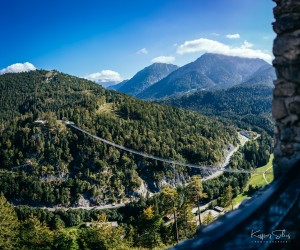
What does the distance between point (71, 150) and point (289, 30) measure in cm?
11923

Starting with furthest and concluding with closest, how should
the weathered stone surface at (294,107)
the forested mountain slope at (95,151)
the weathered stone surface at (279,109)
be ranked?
1. the forested mountain slope at (95,151)
2. the weathered stone surface at (279,109)
3. the weathered stone surface at (294,107)

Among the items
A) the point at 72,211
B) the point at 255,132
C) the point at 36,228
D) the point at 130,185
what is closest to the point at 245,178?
the point at 130,185

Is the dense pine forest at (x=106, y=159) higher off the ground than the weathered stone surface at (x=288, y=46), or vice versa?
the weathered stone surface at (x=288, y=46)

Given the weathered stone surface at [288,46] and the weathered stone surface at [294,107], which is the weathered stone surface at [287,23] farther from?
the weathered stone surface at [294,107]

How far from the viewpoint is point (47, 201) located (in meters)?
98.5

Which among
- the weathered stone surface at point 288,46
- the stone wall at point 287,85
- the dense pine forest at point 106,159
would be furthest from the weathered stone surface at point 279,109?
the dense pine forest at point 106,159

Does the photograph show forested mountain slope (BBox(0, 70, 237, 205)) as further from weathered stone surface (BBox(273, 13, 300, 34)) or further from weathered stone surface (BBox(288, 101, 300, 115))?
weathered stone surface (BBox(273, 13, 300, 34))

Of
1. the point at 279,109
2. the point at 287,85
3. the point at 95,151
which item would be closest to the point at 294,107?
the point at 279,109

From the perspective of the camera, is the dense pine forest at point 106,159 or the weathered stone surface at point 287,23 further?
the dense pine forest at point 106,159

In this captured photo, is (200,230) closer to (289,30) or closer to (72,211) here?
(289,30)

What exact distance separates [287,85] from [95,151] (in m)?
116

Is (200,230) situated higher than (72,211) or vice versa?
(200,230)

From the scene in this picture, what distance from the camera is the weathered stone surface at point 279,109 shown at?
15.2 ft

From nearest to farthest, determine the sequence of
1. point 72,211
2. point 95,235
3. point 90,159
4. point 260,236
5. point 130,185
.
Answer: point 260,236
point 95,235
point 72,211
point 130,185
point 90,159
